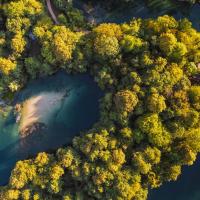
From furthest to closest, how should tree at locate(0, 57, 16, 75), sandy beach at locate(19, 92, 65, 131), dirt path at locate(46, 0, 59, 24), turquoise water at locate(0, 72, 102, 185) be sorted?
sandy beach at locate(19, 92, 65, 131) < turquoise water at locate(0, 72, 102, 185) < dirt path at locate(46, 0, 59, 24) < tree at locate(0, 57, 16, 75)

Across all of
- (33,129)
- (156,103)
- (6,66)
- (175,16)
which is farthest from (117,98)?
(6,66)

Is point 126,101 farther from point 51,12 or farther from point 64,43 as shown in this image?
point 51,12

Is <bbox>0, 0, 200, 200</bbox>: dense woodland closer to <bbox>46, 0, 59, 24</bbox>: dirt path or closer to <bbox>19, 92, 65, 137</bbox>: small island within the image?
<bbox>46, 0, 59, 24</bbox>: dirt path

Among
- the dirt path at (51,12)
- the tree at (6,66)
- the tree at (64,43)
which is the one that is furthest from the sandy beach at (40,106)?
the dirt path at (51,12)

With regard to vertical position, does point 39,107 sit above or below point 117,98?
below

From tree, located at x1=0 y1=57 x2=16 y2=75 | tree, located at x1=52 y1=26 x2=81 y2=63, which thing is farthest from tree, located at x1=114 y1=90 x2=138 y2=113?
tree, located at x1=0 y1=57 x2=16 y2=75

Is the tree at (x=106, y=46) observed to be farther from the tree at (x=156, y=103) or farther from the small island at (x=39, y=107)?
the small island at (x=39, y=107)
